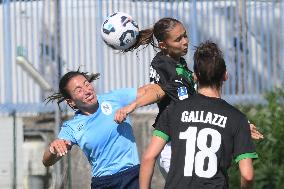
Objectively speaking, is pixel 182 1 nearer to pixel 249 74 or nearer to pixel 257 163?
pixel 249 74

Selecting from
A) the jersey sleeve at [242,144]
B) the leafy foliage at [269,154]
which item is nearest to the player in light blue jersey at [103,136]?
the jersey sleeve at [242,144]

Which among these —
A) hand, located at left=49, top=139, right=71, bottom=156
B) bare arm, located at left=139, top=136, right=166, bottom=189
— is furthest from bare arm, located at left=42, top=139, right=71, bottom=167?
bare arm, located at left=139, top=136, right=166, bottom=189

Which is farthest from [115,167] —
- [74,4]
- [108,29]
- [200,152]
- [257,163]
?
[74,4]

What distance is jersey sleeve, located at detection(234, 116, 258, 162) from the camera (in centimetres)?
550

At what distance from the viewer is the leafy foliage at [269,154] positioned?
1015 cm

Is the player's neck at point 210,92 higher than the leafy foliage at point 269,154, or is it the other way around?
the player's neck at point 210,92

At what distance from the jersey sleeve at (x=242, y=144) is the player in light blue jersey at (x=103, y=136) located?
59.4 inches

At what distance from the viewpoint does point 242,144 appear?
5504mm

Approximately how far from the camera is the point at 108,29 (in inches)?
296

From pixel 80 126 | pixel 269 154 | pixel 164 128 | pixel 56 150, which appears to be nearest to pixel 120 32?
pixel 80 126

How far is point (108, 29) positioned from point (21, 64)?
4.06 meters

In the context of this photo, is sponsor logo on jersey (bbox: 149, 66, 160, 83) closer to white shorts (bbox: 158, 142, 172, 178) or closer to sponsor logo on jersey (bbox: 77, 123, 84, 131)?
white shorts (bbox: 158, 142, 172, 178)

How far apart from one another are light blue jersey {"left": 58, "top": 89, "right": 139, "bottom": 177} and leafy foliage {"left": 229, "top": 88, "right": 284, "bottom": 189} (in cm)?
326

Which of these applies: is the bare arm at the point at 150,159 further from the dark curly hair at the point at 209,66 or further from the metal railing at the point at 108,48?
the metal railing at the point at 108,48
